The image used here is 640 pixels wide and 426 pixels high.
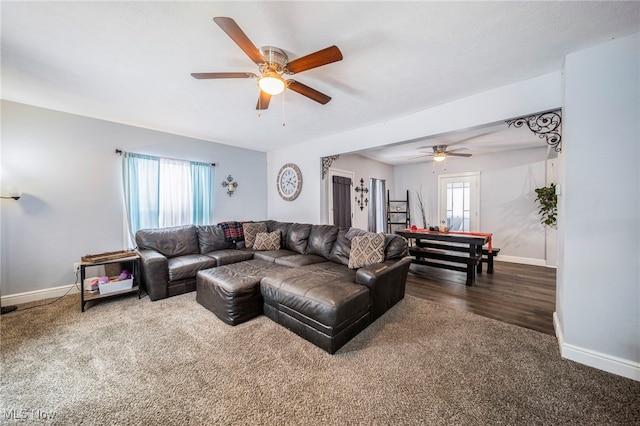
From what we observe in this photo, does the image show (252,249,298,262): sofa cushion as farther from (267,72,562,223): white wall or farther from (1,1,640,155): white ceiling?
(1,1,640,155): white ceiling

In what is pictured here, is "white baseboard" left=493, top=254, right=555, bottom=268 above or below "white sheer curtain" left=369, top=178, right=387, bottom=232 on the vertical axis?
below

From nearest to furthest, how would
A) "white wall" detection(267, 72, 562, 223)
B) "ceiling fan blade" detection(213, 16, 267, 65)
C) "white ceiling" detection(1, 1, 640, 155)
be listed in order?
1. "ceiling fan blade" detection(213, 16, 267, 65)
2. "white ceiling" detection(1, 1, 640, 155)
3. "white wall" detection(267, 72, 562, 223)

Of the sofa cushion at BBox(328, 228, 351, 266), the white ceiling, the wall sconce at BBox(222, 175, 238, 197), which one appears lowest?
the sofa cushion at BBox(328, 228, 351, 266)

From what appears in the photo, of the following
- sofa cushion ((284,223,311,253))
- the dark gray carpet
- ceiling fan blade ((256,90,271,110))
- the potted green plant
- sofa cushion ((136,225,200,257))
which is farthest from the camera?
the potted green plant

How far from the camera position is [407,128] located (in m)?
3.30

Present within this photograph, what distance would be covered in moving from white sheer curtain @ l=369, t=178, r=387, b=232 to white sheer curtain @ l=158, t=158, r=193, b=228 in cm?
429

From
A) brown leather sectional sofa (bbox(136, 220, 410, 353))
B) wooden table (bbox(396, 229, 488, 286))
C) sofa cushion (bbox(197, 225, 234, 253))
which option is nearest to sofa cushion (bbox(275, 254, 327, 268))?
brown leather sectional sofa (bbox(136, 220, 410, 353))

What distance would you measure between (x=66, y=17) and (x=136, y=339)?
2.56 m

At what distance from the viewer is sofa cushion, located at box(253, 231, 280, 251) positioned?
4.19 meters

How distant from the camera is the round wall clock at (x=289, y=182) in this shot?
4898 millimetres

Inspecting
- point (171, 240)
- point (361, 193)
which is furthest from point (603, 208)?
point (171, 240)

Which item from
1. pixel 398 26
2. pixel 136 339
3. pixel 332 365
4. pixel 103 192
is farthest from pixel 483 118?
pixel 103 192

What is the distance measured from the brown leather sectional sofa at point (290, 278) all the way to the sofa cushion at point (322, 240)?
0.02m

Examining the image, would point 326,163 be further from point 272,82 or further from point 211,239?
point 272,82
